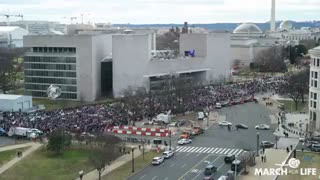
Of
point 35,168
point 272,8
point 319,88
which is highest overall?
point 272,8

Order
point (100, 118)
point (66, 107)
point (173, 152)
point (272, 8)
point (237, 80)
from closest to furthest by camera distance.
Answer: point (173, 152) < point (100, 118) < point (66, 107) < point (237, 80) < point (272, 8)

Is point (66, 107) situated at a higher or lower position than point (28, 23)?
lower

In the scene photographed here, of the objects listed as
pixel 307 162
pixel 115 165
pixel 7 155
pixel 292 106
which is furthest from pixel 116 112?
pixel 307 162

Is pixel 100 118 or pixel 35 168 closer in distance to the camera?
pixel 35 168

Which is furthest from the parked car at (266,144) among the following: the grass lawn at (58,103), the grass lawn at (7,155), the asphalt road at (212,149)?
the grass lawn at (58,103)

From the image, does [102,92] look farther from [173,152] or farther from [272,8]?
[272,8]

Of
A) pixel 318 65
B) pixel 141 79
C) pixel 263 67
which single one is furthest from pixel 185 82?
Result: pixel 263 67

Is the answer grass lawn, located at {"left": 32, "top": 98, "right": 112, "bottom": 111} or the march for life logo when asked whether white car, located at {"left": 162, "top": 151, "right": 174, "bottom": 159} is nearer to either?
the march for life logo
